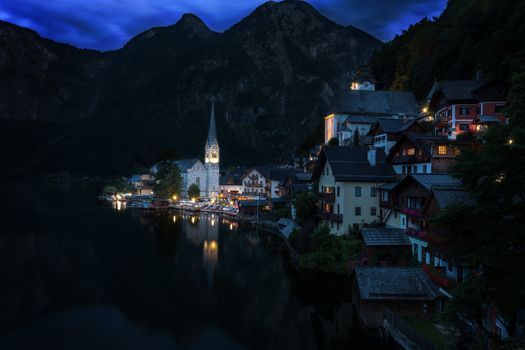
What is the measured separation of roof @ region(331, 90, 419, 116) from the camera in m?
81.9

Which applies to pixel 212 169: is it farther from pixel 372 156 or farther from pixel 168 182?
pixel 372 156

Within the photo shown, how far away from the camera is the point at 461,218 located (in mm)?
17203

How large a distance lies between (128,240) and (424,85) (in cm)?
6382

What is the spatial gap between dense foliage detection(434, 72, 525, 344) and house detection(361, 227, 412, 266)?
14.9 meters

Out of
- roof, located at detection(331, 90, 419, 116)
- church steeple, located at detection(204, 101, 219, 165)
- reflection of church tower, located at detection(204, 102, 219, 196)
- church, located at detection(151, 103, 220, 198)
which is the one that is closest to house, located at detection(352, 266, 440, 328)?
roof, located at detection(331, 90, 419, 116)

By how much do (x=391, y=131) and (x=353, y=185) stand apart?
11058 mm

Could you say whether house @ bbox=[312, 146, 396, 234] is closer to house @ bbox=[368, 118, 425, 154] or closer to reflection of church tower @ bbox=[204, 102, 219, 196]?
house @ bbox=[368, 118, 425, 154]

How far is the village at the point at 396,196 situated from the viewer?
80.0 feet

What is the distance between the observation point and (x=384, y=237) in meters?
32.6

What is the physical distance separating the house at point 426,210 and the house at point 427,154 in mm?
4372

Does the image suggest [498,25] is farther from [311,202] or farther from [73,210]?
[73,210]

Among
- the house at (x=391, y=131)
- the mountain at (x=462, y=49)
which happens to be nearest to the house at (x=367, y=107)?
the mountain at (x=462, y=49)

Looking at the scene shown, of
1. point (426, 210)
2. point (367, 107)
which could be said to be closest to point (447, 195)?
point (426, 210)

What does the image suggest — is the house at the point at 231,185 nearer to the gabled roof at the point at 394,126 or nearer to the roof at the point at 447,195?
the gabled roof at the point at 394,126
